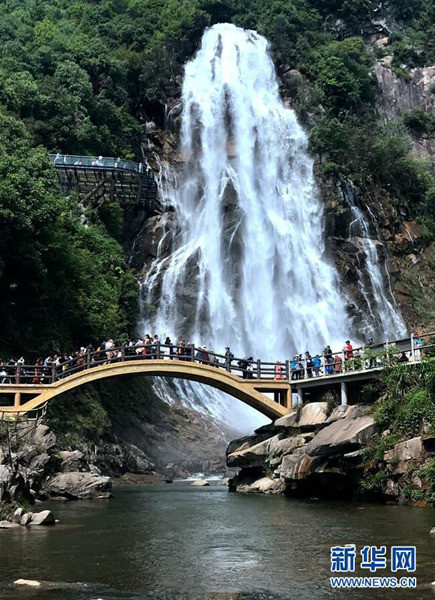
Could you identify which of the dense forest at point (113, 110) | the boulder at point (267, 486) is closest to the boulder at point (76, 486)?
the boulder at point (267, 486)

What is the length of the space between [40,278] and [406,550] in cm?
2347

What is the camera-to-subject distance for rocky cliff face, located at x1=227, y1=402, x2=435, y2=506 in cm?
2053

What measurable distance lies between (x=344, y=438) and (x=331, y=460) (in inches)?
42.2

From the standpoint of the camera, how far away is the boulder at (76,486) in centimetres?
2389

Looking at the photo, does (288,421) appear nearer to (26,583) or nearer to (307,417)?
(307,417)

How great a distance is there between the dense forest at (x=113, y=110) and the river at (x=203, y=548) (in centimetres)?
1333

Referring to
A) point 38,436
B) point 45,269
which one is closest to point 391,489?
point 38,436

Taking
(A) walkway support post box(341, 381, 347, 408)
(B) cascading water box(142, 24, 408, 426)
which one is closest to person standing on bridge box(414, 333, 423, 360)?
(A) walkway support post box(341, 381, 347, 408)

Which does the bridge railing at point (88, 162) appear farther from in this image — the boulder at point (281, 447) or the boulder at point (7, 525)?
the boulder at point (7, 525)

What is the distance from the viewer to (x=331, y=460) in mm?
22500

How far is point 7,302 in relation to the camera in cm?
3269

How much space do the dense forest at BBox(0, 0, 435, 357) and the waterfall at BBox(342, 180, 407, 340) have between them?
13.0 ft

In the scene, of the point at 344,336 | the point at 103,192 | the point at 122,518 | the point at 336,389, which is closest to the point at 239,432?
the point at 344,336

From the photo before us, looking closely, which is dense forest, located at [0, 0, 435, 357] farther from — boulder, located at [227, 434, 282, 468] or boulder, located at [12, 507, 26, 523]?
boulder, located at [12, 507, 26, 523]
